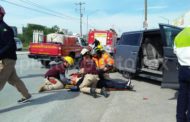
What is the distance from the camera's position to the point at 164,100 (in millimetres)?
8531

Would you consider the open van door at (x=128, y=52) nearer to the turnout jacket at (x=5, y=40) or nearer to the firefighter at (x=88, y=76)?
the firefighter at (x=88, y=76)

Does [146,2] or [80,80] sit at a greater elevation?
[146,2]

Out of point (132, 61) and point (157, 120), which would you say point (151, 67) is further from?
point (157, 120)

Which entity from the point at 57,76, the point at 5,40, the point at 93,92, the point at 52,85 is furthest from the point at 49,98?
the point at 5,40

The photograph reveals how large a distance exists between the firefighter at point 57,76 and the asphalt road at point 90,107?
0.28 m

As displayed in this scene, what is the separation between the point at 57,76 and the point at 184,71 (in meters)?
5.48

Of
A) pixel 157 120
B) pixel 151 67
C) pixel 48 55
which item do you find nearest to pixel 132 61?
pixel 151 67

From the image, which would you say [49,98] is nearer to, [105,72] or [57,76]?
[57,76]

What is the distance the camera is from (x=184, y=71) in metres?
5.16

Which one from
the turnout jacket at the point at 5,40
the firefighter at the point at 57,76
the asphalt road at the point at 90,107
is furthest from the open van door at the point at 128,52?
the turnout jacket at the point at 5,40

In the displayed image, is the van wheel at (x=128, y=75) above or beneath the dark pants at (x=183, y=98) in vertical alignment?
beneath

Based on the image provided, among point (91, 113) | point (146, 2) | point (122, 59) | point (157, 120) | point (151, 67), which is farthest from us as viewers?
point (146, 2)

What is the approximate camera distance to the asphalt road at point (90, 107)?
6.65 meters

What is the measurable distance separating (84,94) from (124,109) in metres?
1.95
